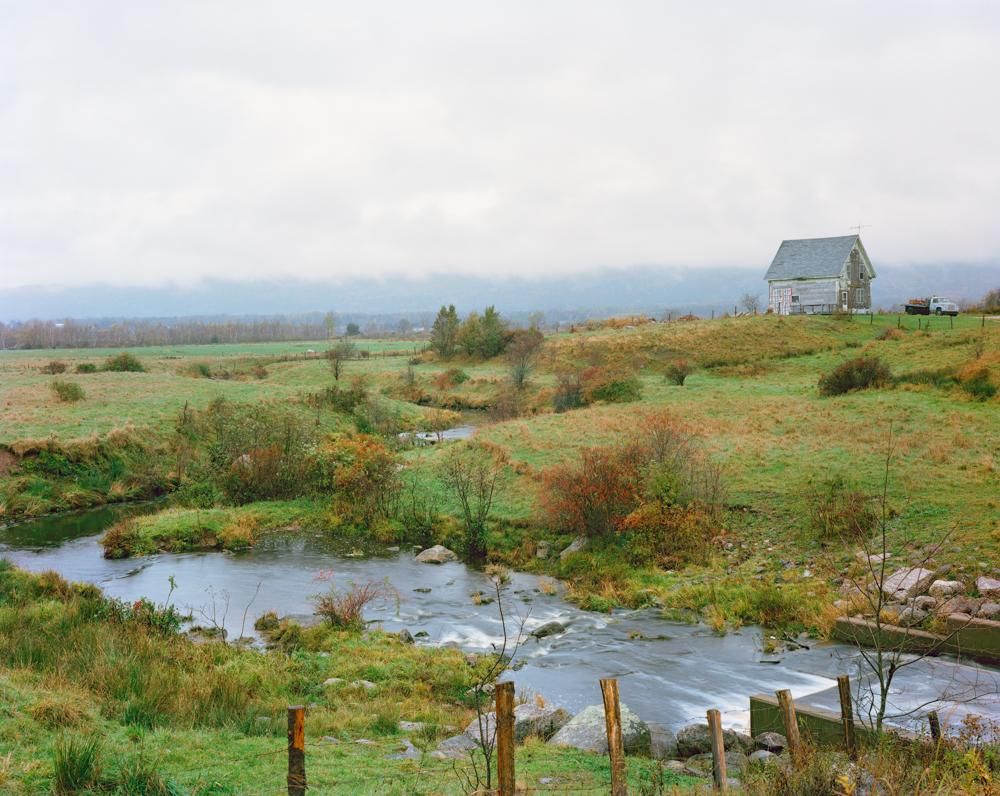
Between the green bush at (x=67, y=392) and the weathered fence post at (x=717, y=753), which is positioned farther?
the green bush at (x=67, y=392)

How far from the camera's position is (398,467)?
3647 centimetres

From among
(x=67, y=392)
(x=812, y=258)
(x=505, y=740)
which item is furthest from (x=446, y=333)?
(x=505, y=740)

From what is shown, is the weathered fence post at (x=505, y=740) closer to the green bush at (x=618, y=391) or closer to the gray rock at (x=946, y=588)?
the gray rock at (x=946, y=588)

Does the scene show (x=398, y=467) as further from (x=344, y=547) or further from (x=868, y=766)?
(x=868, y=766)

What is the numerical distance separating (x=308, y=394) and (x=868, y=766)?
51.0 m

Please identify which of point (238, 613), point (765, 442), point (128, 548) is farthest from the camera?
point (765, 442)

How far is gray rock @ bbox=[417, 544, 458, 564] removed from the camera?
2684 centimetres

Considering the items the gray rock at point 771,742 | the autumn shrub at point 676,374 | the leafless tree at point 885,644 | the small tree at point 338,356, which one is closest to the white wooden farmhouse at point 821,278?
the autumn shrub at point 676,374

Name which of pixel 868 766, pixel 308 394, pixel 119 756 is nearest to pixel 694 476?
pixel 868 766

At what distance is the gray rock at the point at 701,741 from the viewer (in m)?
11.9

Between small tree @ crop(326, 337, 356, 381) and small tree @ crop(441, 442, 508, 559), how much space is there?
36638mm

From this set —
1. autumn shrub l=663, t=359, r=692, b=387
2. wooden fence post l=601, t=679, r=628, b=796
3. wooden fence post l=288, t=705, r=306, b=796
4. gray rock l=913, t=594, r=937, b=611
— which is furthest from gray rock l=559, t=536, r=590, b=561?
autumn shrub l=663, t=359, r=692, b=387

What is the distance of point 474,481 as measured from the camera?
31.3m

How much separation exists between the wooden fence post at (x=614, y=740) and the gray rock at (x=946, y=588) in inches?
540
